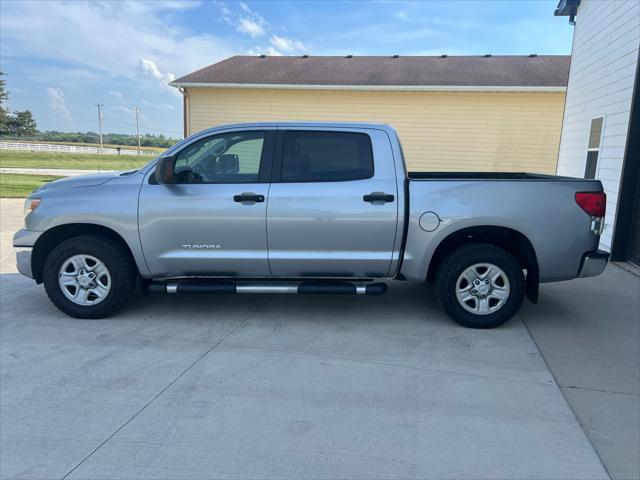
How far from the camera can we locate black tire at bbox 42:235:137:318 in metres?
4.81

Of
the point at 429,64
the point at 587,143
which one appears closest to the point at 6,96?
the point at 429,64

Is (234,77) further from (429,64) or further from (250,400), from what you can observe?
(250,400)

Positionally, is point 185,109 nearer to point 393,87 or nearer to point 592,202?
point 393,87

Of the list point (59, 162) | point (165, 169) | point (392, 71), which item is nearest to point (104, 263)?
point (165, 169)

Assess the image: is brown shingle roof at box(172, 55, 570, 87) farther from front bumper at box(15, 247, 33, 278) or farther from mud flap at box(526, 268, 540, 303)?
front bumper at box(15, 247, 33, 278)

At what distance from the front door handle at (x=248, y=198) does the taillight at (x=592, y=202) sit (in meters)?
2.94

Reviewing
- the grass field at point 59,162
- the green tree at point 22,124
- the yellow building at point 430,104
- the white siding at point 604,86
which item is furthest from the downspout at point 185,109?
the green tree at point 22,124

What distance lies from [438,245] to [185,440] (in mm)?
2877

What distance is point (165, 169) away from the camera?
182 inches

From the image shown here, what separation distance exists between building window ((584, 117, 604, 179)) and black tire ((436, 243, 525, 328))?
5.73 meters

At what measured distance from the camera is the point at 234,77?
1523 cm

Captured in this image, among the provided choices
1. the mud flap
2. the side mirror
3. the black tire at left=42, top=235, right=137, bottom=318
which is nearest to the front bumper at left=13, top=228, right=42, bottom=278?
the black tire at left=42, top=235, right=137, bottom=318

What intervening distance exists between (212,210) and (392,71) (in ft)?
40.6

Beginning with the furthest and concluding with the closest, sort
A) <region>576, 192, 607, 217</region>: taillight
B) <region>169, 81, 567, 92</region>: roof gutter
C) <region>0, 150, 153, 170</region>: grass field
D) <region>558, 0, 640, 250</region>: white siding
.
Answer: <region>0, 150, 153, 170</region>: grass field < <region>169, 81, 567, 92</region>: roof gutter < <region>558, 0, 640, 250</region>: white siding < <region>576, 192, 607, 217</region>: taillight
